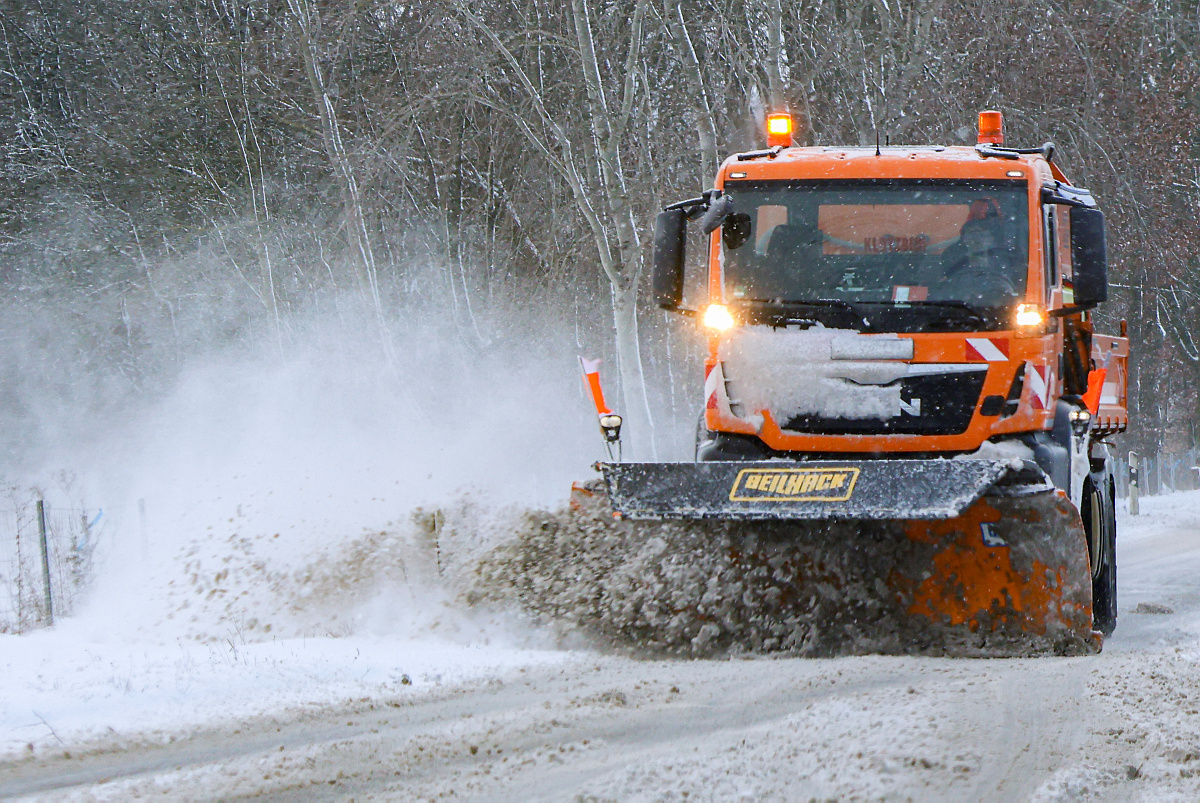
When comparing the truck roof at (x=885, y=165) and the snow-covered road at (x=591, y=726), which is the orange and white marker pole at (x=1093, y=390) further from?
the snow-covered road at (x=591, y=726)

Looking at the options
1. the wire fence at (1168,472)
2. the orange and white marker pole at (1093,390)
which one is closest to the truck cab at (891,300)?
the orange and white marker pole at (1093,390)

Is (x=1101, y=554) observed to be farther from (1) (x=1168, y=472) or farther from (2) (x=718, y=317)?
(1) (x=1168, y=472)

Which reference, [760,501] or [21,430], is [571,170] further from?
[21,430]

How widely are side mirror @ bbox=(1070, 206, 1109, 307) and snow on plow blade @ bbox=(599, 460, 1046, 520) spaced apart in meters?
1.29

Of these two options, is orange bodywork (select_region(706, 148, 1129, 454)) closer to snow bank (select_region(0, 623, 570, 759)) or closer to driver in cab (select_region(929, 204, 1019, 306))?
driver in cab (select_region(929, 204, 1019, 306))

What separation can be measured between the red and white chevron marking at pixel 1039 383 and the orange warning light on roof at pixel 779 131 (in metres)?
2.14

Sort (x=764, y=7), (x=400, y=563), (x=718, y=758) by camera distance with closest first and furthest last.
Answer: (x=718, y=758), (x=400, y=563), (x=764, y=7)

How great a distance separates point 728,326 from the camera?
740cm

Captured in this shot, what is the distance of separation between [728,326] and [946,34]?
12981 mm

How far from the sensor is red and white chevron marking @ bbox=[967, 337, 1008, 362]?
695 cm

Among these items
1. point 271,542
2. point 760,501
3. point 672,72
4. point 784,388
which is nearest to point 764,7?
point 672,72

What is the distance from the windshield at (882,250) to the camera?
280 inches

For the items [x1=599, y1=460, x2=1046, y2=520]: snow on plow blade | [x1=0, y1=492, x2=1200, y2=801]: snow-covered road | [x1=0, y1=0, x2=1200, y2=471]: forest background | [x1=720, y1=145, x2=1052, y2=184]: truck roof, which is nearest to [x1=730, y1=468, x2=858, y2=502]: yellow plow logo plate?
[x1=599, y1=460, x2=1046, y2=520]: snow on plow blade

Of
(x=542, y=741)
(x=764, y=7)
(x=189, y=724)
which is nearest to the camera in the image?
(x=542, y=741)
